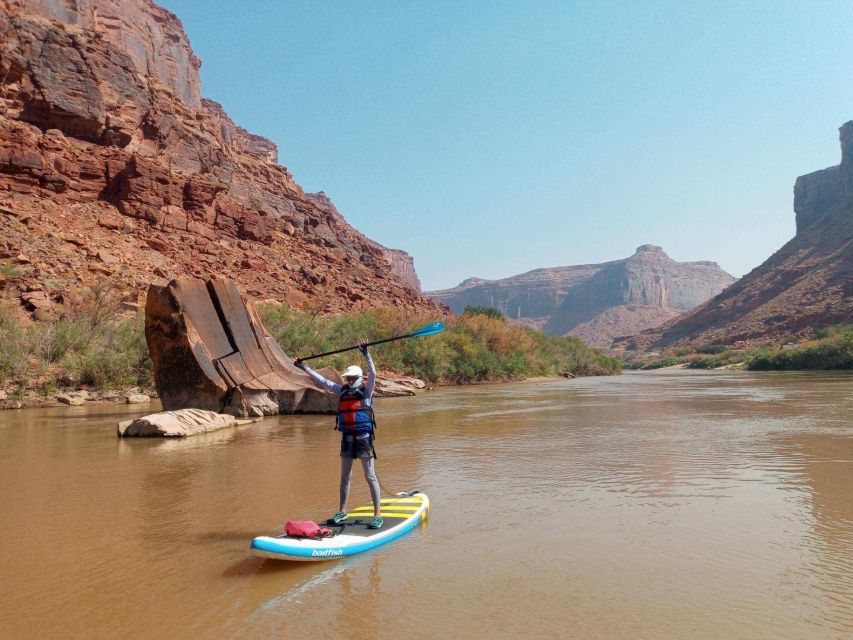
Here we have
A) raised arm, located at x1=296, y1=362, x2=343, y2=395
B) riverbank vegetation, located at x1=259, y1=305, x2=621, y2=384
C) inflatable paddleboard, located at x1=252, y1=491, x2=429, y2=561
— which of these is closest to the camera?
inflatable paddleboard, located at x1=252, y1=491, x2=429, y2=561

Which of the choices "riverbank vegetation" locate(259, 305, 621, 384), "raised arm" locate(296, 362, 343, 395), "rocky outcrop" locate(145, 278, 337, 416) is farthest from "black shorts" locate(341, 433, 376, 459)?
"riverbank vegetation" locate(259, 305, 621, 384)

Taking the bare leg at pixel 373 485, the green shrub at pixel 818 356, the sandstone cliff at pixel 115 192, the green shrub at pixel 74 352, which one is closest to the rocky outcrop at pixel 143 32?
the sandstone cliff at pixel 115 192

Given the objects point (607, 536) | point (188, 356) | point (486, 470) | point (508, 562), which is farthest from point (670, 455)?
point (188, 356)

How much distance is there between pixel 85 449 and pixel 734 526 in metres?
11.0

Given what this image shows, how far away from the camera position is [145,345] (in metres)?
26.0

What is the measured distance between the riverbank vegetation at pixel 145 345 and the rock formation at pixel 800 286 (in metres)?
42.0

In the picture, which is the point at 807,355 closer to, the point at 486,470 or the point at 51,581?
the point at 486,470

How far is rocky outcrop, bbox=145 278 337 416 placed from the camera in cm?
1700

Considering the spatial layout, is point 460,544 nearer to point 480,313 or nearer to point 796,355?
point 480,313

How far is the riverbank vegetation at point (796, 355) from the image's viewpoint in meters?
50.4

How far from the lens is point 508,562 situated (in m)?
4.96

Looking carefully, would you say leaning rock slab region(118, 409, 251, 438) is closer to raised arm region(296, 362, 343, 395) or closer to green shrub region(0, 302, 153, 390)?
raised arm region(296, 362, 343, 395)

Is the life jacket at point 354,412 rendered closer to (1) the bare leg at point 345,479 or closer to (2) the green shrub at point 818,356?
(1) the bare leg at point 345,479

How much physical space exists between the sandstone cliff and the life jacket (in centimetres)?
2927
